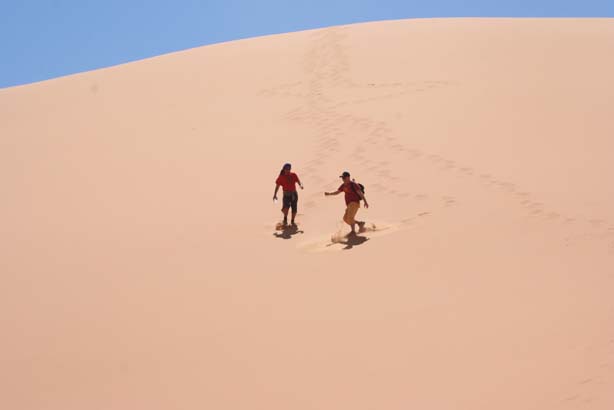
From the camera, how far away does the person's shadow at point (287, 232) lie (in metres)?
7.96

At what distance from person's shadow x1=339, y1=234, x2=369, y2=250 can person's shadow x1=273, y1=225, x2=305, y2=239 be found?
0.76 m

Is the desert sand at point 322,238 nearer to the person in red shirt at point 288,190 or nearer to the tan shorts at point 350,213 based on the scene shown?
the tan shorts at point 350,213

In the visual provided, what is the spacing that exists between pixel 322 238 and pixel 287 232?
1.73 ft

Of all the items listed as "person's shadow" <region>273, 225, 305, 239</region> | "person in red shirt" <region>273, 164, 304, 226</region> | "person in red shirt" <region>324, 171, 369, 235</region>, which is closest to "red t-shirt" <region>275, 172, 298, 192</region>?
"person in red shirt" <region>273, 164, 304, 226</region>

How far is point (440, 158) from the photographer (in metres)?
10.1

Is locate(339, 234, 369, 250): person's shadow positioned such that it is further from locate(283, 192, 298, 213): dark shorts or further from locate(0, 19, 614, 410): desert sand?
locate(283, 192, 298, 213): dark shorts

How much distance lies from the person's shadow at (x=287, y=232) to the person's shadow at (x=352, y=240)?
2.50ft

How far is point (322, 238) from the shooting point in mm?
7797

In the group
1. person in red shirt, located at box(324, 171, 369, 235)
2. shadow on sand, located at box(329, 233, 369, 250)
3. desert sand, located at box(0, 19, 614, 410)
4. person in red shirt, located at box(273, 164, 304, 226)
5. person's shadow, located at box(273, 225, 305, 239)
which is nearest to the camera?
desert sand, located at box(0, 19, 614, 410)

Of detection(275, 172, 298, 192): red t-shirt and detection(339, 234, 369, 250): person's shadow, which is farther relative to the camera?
detection(275, 172, 298, 192): red t-shirt

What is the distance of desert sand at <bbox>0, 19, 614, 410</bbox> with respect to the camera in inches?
174

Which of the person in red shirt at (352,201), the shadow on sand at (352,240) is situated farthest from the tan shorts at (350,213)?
the shadow on sand at (352,240)

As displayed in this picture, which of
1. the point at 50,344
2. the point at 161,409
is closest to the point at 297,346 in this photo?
the point at 161,409

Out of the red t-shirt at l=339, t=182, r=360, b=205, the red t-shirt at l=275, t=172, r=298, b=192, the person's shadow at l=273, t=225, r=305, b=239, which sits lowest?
the person's shadow at l=273, t=225, r=305, b=239
